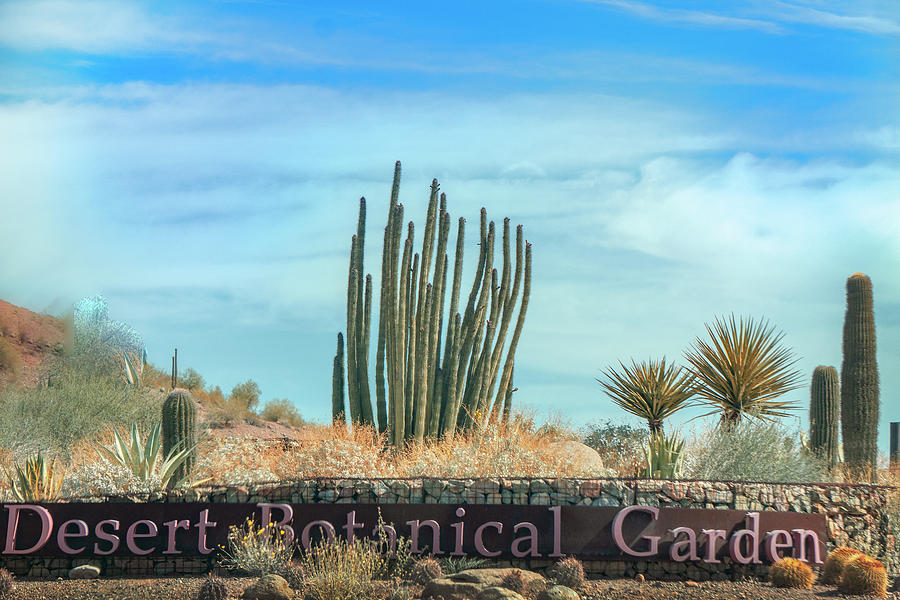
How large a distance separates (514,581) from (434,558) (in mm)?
2067

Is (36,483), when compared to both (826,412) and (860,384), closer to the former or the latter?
(826,412)

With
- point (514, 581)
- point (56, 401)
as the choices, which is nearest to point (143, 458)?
point (514, 581)

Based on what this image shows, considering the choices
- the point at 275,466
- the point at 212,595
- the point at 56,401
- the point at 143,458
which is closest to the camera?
the point at 212,595

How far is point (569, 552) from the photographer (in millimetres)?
13734

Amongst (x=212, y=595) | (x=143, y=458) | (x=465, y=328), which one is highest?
(x=465, y=328)

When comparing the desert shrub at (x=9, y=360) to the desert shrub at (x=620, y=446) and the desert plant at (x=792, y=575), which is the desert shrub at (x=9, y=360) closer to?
the desert shrub at (x=620, y=446)

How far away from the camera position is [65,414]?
86.4 feet

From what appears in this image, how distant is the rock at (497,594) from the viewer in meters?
11.0

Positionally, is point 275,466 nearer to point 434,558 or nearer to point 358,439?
point 358,439

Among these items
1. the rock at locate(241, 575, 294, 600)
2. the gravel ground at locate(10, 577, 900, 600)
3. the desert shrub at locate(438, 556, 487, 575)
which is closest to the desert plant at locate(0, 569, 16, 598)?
the gravel ground at locate(10, 577, 900, 600)

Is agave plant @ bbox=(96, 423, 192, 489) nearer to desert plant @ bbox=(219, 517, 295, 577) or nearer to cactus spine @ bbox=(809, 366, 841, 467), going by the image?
desert plant @ bbox=(219, 517, 295, 577)

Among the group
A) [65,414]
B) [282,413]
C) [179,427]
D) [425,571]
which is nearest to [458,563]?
[425,571]

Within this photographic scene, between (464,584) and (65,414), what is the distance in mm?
18593

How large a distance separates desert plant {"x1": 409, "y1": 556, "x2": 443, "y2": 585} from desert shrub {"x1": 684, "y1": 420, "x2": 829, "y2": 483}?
642 centimetres
